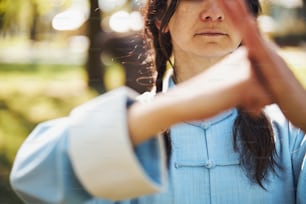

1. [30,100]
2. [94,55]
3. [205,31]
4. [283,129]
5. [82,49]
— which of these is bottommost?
[30,100]

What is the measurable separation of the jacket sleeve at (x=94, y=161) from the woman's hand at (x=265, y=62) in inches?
3.2

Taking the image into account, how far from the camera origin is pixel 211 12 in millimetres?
641

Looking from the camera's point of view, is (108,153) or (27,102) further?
(27,102)

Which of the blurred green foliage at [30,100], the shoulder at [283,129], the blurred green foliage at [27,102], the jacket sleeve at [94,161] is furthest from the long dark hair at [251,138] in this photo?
the blurred green foliage at [27,102]

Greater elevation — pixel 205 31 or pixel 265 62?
pixel 265 62

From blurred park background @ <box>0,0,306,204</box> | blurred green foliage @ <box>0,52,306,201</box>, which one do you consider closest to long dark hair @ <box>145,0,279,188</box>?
blurred park background @ <box>0,0,306,204</box>

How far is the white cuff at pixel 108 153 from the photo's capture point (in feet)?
1.29

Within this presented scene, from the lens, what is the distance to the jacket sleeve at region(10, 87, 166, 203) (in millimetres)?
395

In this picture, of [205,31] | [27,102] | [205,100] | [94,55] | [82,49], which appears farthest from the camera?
[82,49]

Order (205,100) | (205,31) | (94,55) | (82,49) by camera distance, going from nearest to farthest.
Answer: (205,100) < (205,31) < (94,55) < (82,49)

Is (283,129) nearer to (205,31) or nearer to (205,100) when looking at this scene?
(205,31)

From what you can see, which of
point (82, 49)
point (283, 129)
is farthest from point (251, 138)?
point (82, 49)

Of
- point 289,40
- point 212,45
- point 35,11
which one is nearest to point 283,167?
point 212,45

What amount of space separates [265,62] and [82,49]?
2308mm
